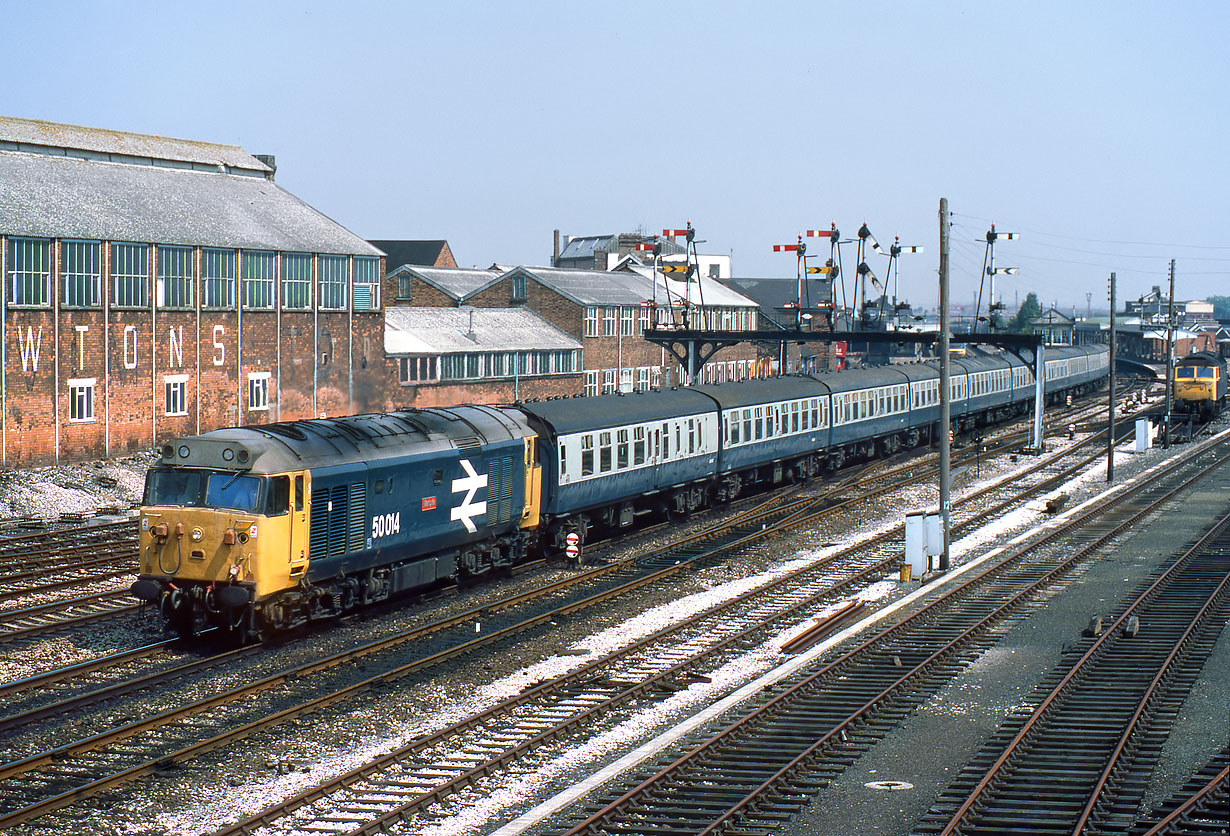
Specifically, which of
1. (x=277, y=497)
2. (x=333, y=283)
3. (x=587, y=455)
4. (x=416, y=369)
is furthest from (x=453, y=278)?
(x=277, y=497)

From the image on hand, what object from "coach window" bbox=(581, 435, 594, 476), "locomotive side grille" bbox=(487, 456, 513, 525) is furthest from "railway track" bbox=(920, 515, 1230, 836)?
"coach window" bbox=(581, 435, 594, 476)

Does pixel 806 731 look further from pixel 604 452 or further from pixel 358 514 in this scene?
pixel 604 452

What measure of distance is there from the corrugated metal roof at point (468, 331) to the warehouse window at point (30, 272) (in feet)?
60.3

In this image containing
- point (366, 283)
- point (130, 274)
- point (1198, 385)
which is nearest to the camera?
point (130, 274)

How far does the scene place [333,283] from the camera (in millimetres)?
58531

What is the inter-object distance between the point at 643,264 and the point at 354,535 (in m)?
86.4

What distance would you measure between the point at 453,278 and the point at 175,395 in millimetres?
36496

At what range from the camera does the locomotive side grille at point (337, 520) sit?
22547 mm

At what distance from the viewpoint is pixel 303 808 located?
14984 millimetres

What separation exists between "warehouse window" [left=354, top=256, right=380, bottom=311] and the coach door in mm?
38641

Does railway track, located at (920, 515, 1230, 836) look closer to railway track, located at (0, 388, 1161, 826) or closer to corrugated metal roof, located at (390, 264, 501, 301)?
railway track, located at (0, 388, 1161, 826)

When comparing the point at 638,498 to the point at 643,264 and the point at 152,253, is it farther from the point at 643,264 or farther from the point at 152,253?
the point at 643,264

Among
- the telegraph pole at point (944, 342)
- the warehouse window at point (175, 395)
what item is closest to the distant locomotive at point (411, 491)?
the telegraph pole at point (944, 342)

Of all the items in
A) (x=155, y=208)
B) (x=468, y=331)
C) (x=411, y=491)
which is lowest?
(x=411, y=491)
